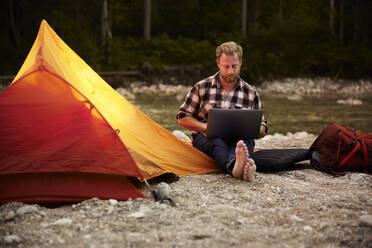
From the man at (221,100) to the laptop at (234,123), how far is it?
0.11m

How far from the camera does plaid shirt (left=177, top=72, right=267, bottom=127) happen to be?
373cm

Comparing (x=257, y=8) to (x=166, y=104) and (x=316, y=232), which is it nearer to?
(x=166, y=104)

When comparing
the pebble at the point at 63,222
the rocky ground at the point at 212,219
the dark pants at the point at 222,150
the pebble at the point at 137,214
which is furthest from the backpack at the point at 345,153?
the pebble at the point at 63,222

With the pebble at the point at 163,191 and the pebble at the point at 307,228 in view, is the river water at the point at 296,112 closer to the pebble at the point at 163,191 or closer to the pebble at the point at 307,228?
the pebble at the point at 163,191

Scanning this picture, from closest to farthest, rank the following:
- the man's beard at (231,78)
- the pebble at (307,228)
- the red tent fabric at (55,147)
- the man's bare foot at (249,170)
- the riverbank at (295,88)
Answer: the pebble at (307,228) → the red tent fabric at (55,147) → the man's bare foot at (249,170) → the man's beard at (231,78) → the riverbank at (295,88)

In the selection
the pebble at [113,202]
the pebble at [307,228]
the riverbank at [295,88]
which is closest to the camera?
the pebble at [307,228]

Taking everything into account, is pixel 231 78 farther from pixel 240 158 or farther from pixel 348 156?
pixel 348 156

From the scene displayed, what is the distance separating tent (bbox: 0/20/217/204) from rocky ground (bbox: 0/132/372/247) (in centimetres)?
19

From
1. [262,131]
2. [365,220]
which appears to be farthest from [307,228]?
[262,131]

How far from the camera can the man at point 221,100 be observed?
3488 mm

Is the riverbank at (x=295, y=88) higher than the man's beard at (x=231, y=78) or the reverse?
the reverse

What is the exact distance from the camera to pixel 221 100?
3.73m

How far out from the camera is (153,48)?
17641 millimetres

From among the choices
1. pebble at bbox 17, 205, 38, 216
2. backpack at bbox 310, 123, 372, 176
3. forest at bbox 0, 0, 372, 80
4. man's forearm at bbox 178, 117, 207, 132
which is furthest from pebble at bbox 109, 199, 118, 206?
forest at bbox 0, 0, 372, 80
